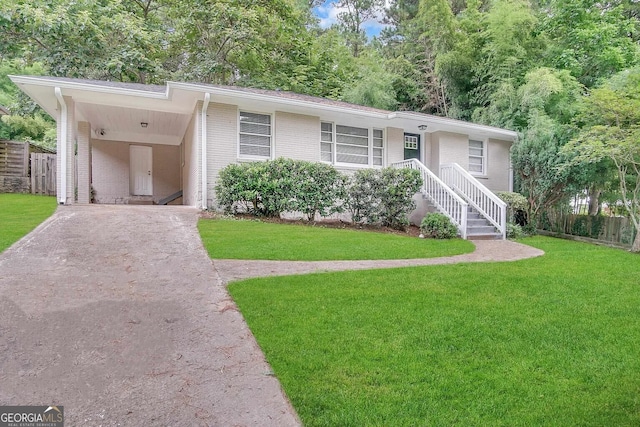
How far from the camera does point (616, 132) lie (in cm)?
884

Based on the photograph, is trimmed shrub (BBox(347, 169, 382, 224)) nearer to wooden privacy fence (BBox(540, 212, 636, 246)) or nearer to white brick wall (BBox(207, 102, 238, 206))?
white brick wall (BBox(207, 102, 238, 206))

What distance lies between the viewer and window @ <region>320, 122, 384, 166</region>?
11.8 metres

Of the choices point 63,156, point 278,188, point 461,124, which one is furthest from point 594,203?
point 63,156

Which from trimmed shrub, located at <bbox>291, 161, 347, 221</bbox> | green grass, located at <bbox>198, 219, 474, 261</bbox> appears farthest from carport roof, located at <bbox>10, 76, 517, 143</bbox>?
green grass, located at <bbox>198, 219, 474, 261</bbox>

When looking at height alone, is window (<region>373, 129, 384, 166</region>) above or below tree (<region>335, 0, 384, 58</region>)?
below

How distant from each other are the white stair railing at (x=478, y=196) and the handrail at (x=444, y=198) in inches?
32.7

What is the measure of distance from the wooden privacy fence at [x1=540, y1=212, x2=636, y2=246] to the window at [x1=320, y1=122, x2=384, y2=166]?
5.96 metres

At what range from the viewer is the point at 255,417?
7.48ft

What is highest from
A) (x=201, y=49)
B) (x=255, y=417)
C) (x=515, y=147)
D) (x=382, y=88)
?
(x=201, y=49)

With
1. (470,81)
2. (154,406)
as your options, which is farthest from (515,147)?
(154,406)

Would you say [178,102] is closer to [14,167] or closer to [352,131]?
[352,131]

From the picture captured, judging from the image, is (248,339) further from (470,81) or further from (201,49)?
(201,49)

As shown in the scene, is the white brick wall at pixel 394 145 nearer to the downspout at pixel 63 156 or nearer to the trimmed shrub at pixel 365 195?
Result: the trimmed shrub at pixel 365 195

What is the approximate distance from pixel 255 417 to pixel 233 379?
475mm
